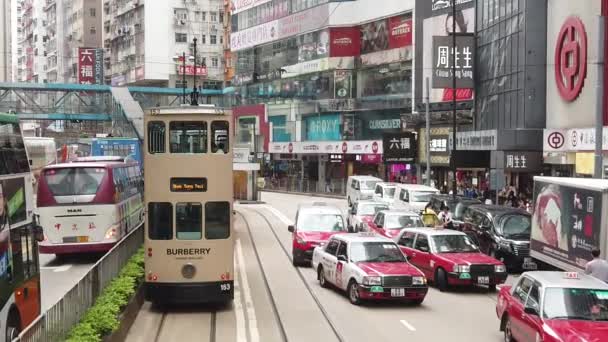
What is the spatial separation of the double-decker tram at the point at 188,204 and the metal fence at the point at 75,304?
1126 mm

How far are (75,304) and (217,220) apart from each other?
211 inches

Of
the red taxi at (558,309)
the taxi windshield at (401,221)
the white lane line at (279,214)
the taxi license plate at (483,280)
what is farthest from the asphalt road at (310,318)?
the white lane line at (279,214)

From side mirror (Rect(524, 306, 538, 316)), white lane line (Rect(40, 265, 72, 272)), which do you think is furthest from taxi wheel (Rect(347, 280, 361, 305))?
white lane line (Rect(40, 265, 72, 272))

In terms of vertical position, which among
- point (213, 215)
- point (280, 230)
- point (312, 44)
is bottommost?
point (280, 230)

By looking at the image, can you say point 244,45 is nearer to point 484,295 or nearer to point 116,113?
point 116,113

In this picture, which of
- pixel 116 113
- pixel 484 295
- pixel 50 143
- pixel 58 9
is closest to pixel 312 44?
pixel 116 113

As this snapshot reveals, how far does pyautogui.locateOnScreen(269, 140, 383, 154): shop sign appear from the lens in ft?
226

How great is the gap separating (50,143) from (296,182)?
94.5ft

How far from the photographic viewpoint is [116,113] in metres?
67.2

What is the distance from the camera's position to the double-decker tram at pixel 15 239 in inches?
411

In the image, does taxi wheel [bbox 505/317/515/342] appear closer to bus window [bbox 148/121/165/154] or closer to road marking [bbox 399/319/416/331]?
road marking [bbox 399/319/416/331]

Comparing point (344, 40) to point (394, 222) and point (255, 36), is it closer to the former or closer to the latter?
point (255, 36)

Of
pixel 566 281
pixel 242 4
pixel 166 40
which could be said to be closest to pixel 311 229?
pixel 566 281

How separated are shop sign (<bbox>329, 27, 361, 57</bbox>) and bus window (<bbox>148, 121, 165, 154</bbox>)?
5918cm
